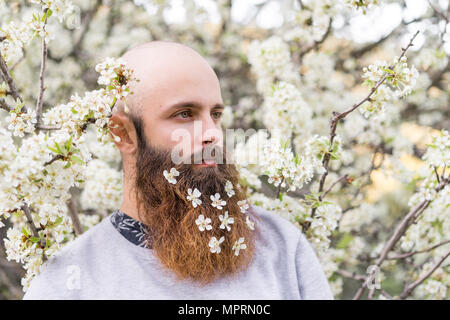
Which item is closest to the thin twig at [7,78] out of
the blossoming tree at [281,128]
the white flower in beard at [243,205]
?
the blossoming tree at [281,128]

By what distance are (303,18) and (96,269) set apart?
2004mm

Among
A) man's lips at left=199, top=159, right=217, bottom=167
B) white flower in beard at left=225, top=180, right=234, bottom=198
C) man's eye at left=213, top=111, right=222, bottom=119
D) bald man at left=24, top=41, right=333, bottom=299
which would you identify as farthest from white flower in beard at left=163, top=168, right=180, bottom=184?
man's eye at left=213, top=111, right=222, bottom=119

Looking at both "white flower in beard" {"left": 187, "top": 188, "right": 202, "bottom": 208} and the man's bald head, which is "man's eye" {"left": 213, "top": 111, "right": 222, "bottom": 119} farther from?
"white flower in beard" {"left": 187, "top": 188, "right": 202, "bottom": 208}

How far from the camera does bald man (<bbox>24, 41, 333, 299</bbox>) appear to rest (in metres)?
1.65

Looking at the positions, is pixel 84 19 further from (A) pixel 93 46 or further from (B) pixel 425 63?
(B) pixel 425 63

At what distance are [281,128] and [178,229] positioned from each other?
1.01m

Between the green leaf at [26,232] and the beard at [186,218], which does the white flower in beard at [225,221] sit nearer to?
the beard at [186,218]

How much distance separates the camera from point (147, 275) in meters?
1.66

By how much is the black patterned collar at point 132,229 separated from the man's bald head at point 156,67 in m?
0.46

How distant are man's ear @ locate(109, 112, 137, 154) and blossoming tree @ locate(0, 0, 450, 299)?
18 cm

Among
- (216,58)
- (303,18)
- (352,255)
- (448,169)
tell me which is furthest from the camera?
(216,58)

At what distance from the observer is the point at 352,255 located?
2869mm

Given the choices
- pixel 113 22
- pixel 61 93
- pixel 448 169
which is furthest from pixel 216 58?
pixel 448 169

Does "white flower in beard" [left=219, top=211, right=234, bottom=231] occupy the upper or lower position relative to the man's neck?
lower
